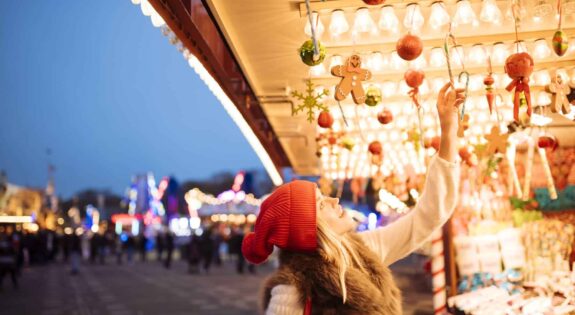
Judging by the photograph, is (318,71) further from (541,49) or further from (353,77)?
(353,77)

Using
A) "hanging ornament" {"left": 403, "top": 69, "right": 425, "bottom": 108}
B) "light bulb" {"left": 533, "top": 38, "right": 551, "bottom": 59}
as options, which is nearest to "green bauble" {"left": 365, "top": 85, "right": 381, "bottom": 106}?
"hanging ornament" {"left": 403, "top": 69, "right": 425, "bottom": 108}

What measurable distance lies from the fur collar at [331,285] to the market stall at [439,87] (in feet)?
3.18

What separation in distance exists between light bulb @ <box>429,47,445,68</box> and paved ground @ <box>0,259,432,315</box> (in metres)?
7.38

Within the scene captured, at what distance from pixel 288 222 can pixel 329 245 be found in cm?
20

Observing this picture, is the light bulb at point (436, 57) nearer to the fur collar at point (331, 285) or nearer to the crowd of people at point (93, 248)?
the fur collar at point (331, 285)

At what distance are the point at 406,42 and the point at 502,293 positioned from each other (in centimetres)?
313

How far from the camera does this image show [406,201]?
8672mm

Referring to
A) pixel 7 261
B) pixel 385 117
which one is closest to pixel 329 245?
pixel 385 117

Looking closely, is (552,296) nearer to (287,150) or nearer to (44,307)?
(287,150)

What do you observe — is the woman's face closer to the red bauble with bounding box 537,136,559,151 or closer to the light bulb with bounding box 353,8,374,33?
the light bulb with bounding box 353,8,374,33

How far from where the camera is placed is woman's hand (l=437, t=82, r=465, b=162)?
258cm

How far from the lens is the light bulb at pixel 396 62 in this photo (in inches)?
212

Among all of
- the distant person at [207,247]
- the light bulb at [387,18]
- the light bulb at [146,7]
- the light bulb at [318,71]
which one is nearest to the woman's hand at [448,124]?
the light bulb at [387,18]

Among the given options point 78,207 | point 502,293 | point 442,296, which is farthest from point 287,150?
point 78,207
